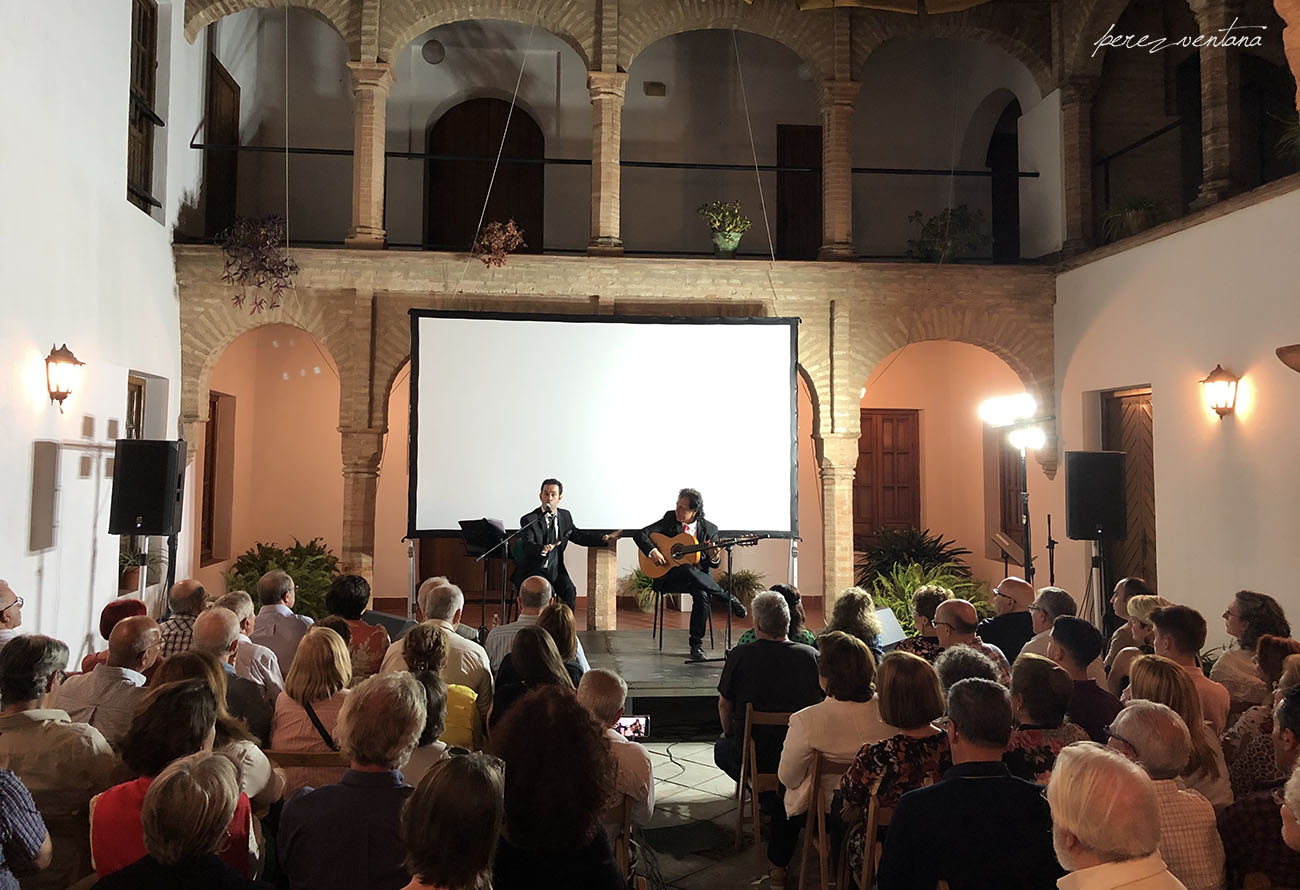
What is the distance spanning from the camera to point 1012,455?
11.3 metres

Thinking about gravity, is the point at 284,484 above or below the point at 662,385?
below

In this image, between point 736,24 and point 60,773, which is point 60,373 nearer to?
point 60,773

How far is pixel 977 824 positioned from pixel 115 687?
2785 mm

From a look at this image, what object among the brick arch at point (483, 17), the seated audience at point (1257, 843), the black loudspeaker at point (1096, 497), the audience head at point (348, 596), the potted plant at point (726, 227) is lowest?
the seated audience at point (1257, 843)

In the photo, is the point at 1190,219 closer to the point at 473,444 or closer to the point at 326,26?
the point at 473,444

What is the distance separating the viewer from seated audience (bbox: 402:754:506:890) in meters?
1.88

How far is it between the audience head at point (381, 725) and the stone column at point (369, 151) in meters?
7.62

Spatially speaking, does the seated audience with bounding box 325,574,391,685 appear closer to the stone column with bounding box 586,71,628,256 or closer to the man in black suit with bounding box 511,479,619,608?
the man in black suit with bounding box 511,479,619,608

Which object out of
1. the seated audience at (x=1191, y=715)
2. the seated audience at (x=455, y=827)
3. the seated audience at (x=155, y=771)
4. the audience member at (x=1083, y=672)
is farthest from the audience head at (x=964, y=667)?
the seated audience at (x=155, y=771)

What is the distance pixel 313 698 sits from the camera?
3355mm

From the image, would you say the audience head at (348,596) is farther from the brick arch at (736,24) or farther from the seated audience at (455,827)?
the brick arch at (736,24)

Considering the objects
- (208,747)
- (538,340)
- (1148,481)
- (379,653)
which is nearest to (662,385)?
(538,340)

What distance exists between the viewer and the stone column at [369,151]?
A: 9539 mm

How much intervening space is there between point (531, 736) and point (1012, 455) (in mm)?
Result: 10082
